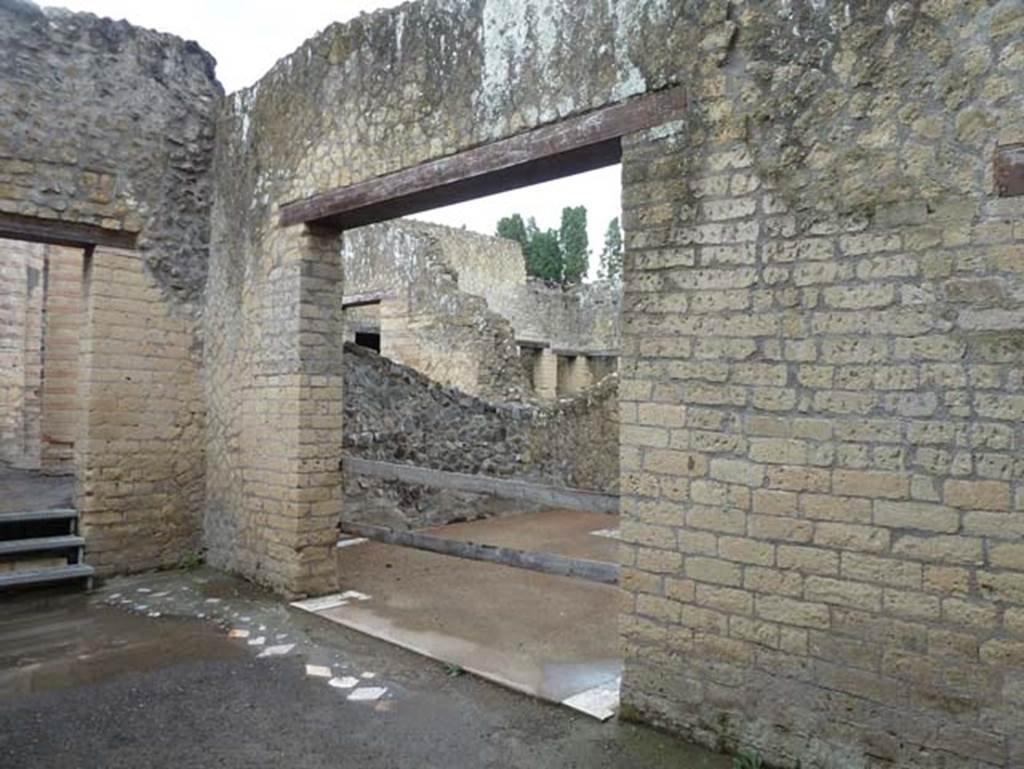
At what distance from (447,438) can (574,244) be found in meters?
28.1

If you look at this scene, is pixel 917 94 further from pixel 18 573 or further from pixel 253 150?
pixel 18 573

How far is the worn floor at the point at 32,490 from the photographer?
6.59 metres

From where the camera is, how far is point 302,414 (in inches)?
220

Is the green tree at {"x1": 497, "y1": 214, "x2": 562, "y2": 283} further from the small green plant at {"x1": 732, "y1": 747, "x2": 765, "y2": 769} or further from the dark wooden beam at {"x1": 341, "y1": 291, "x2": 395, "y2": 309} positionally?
the small green plant at {"x1": 732, "y1": 747, "x2": 765, "y2": 769}

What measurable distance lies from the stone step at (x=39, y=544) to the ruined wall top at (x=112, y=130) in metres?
2.19

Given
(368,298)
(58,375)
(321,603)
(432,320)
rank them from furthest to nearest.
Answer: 1. (368,298)
2. (432,320)
3. (58,375)
4. (321,603)

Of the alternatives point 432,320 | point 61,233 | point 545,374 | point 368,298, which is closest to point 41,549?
point 61,233

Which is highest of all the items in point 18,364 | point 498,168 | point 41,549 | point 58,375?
point 498,168

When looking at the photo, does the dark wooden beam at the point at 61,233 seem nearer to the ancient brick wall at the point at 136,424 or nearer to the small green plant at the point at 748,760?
Answer: the ancient brick wall at the point at 136,424

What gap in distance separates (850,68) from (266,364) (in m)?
4.52

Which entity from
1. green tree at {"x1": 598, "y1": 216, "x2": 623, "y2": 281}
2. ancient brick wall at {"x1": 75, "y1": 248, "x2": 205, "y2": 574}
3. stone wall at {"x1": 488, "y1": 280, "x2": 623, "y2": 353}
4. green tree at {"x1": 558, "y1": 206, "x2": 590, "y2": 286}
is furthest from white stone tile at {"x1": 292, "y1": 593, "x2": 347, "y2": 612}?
green tree at {"x1": 558, "y1": 206, "x2": 590, "y2": 286}

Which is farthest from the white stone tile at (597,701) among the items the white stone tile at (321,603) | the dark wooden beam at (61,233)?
the dark wooden beam at (61,233)

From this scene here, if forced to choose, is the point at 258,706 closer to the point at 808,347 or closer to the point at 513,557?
the point at 513,557

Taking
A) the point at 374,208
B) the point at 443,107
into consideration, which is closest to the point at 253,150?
the point at 374,208
